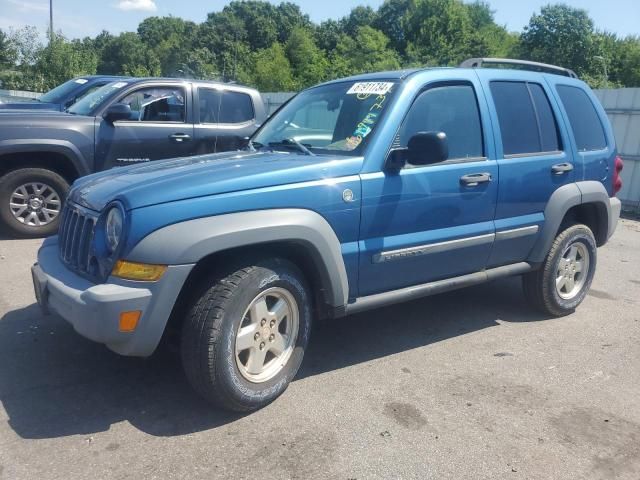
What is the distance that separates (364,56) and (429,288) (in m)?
50.9

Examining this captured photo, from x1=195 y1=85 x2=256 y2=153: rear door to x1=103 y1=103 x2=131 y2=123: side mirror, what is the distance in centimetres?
98

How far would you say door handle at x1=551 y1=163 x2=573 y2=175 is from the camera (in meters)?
4.60

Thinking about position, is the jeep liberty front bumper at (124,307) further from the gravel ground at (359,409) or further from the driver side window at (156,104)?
the driver side window at (156,104)

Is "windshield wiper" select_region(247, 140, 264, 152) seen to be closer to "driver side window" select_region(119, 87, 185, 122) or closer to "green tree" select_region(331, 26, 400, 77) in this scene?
"driver side window" select_region(119, 87, 185, 122)

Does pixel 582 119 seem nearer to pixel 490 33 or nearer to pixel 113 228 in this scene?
pixel 113 228

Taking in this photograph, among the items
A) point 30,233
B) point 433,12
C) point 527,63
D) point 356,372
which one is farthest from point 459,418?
point 433,12

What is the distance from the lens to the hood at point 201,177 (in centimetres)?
304

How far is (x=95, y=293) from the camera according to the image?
2.86 meters

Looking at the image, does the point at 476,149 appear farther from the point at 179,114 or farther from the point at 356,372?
the point at 179,114

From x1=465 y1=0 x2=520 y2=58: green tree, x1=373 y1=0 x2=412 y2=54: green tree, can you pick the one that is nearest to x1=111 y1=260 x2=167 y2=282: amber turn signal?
x1=465 y1=0 x2=520 y2=58: green tree

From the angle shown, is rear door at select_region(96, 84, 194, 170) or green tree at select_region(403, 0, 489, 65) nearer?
rear door at select_region(96, 84, 194, 170)

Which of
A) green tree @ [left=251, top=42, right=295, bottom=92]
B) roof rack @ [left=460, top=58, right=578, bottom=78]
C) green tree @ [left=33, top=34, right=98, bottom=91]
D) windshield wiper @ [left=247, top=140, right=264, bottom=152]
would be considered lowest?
windshield wiper @ [left=247, top=140, right=264, bottom=152]

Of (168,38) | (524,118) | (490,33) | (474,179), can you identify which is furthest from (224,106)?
(168,38)

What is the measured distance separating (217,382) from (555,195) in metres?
3.02
